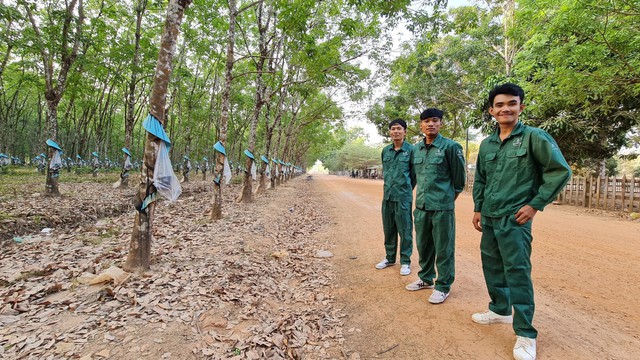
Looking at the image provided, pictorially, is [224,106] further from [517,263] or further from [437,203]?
[517,263]

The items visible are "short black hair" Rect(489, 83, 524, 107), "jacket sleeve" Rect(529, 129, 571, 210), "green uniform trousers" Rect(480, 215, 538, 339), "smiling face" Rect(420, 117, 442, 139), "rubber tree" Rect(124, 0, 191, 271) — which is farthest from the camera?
"rubber tree" Rect(124, 0, 191, 271)

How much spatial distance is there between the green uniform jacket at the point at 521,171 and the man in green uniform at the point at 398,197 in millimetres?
1699

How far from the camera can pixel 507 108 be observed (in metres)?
2.68

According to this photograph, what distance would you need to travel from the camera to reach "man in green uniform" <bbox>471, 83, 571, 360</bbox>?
247cm

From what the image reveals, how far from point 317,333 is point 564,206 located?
1528 cm

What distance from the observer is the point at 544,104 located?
38.0 ft

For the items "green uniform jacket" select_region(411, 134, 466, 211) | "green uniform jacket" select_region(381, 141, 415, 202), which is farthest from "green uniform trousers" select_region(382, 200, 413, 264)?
"green uniform jacket" select_region(411, 134, 466, 211)

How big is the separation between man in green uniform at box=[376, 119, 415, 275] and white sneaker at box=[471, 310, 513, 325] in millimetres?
1425

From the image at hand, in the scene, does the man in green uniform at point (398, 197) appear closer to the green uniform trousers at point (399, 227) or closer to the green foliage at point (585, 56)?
the green uniform trousers at point (399, 227)

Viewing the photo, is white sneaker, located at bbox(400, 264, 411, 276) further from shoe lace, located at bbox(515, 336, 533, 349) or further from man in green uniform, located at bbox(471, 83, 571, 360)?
shoe lace, located at bbox(515, 336, 533, 349)

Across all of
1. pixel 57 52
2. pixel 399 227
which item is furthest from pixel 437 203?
pixel 57 52

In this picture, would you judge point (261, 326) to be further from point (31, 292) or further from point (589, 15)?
point (589, 15)

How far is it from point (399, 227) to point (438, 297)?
51.8 inches

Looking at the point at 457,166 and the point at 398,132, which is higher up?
the point at 398,132
